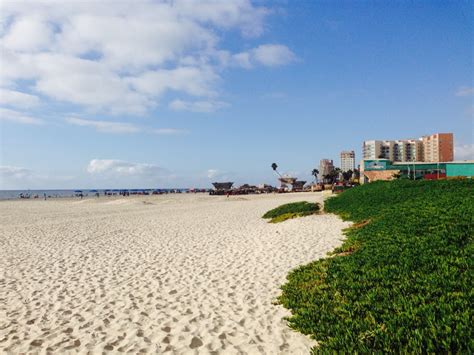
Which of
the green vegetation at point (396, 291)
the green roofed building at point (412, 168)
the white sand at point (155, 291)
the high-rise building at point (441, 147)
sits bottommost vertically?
the white sand at point (155, 291)

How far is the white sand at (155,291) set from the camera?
5832mm

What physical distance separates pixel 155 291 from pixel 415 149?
5483 inches

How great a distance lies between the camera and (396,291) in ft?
20.1

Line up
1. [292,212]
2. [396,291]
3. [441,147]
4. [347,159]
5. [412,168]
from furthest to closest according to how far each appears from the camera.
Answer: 1. [347,159]
2. [441,147]
3. [412,168]
4. [292,212]
5. [396,291]

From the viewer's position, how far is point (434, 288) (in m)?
5.93

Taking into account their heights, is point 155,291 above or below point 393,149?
below

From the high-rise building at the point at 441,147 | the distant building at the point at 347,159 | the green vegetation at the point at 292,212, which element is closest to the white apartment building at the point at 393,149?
the high-rise building at the point at 441,147

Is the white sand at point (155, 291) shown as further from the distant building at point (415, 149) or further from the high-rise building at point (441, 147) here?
the high-rise building at point (441, 147)

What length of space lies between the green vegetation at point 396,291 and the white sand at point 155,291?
63cm

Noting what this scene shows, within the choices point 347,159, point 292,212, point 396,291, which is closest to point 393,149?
point 347,159

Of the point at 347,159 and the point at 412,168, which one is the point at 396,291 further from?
the point at 347,159

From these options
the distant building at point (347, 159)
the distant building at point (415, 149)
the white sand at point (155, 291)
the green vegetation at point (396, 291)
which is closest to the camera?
the green vegetation at point (396, 291)

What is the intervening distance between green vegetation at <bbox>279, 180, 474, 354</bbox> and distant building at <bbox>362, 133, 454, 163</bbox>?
92.8 metres

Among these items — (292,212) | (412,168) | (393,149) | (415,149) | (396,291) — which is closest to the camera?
(396,291)
